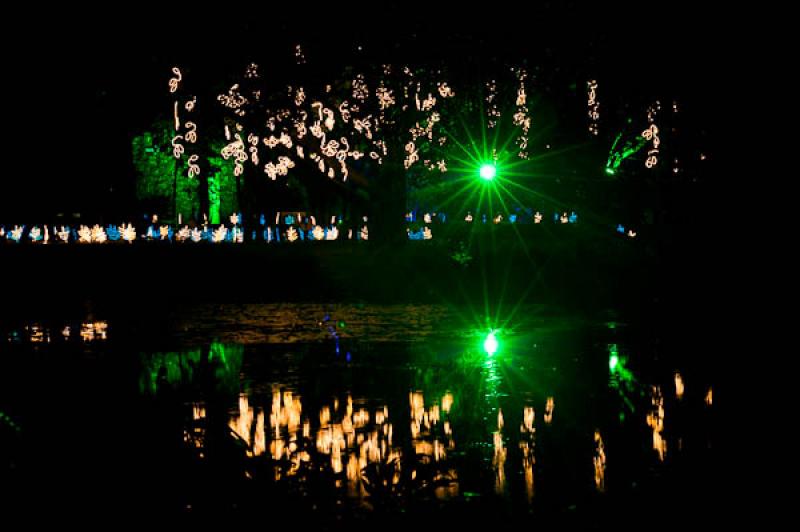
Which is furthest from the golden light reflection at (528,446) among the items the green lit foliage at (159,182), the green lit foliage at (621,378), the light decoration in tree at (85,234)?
the green lit foliage at (159,182)

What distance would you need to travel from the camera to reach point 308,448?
641cm

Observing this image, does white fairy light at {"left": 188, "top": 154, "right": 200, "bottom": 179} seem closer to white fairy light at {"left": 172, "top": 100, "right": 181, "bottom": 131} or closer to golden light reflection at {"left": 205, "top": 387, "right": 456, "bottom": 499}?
white fairy light at {"left": 172, "top": 100, "right": 181, "bottom": 131}

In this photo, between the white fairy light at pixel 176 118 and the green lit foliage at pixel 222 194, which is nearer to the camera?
the white fairy light at pixel 176 118

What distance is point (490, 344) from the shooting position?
45.6ft

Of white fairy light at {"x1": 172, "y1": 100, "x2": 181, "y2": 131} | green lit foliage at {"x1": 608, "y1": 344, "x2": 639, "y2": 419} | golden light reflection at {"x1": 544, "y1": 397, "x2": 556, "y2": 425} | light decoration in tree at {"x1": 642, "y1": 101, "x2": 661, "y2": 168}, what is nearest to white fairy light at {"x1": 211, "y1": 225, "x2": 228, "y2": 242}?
white fairy light at {"x1": 172, "y1": 100, "x2": 181, "y2": 131}

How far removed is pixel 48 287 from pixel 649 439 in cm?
1691

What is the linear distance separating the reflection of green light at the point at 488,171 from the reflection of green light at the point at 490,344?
21.1 metres

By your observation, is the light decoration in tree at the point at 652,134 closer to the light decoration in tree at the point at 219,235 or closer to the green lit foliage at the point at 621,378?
the green lit foliage at the point at 621,378

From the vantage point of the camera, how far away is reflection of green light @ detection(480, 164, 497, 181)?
35781 millimetres

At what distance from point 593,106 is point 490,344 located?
16.1m

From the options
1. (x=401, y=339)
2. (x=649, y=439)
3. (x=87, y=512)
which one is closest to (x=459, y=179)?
(x=401, y=339)

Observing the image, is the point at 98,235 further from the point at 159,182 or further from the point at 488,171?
the point at 488,171

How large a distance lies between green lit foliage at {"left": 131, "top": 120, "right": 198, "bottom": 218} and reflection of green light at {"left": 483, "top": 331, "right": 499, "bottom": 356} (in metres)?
22.3

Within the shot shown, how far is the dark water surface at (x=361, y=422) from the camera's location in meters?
5.99
